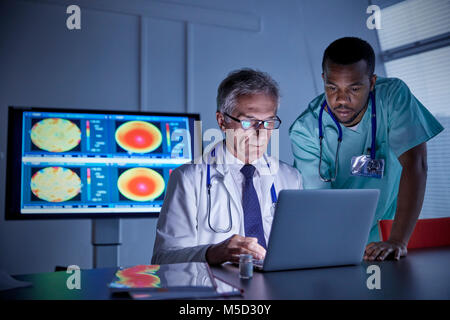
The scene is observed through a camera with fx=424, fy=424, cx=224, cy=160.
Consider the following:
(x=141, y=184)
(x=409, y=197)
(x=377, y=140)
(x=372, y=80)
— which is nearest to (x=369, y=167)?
(x=377, y=140)

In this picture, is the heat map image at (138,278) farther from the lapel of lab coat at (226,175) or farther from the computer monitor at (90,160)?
the computer monitor at (90,160)

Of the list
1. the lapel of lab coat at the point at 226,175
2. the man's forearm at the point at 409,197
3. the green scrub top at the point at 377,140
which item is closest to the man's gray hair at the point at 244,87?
the lapel of lab coat at the point at 226,175

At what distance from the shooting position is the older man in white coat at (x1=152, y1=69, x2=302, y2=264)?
164 cm

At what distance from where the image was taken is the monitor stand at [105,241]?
2.38 meters

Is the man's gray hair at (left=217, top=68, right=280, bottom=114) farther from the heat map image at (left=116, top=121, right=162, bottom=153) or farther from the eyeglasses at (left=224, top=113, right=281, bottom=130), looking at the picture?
the heat map image at (left=116, top=121, right=162, bottom=153)

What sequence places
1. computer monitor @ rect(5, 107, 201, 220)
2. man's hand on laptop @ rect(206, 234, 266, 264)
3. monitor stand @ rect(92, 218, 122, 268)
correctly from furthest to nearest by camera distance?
monitor stand @ rect(92, 218, 122, 268) < computer monitor @ rect(5, 107, 201, 220) < man's hand on laptop @ rect(206, 234, 266, 264)

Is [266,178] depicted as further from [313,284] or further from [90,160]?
[90,160]

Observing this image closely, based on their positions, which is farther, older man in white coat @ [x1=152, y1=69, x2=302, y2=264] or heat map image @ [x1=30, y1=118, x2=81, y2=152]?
heat map image @ [x1=30, y1=118, x2=81, y2=152]

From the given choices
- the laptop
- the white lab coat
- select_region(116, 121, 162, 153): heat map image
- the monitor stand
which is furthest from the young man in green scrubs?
the monitor stand

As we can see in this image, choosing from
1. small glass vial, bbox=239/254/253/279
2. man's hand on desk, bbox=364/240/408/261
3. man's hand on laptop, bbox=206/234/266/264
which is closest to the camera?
small glass vial, bbox=239/254/253/279

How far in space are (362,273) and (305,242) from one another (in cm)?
17

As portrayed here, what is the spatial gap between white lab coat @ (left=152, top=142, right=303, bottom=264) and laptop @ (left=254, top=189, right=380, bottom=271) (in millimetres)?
470

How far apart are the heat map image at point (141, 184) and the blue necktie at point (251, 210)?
84 centimetres

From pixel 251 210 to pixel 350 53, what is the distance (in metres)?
0.80
